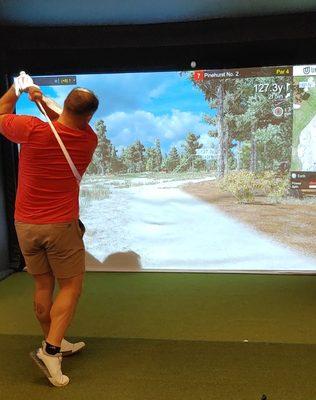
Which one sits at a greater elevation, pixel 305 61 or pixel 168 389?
pixel 305 61

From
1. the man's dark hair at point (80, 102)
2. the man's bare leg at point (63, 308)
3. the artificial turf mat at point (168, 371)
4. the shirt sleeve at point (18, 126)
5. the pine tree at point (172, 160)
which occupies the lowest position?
the artificial turf mat at point (168, 371)

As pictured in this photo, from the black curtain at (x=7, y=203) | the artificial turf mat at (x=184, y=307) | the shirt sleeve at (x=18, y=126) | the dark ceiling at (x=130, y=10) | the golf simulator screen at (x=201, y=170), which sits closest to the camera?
the shirt sleeve at (x=18, y=126)

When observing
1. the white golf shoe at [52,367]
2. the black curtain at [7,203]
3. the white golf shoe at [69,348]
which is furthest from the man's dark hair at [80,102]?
the black curtain at [7,203]

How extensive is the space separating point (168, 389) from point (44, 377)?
23.9 inches

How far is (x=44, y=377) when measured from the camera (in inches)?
82.9

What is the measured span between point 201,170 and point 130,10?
143 centimetres

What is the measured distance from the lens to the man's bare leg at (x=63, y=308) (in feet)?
6.59

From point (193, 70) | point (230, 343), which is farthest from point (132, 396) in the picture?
point (193, 70)

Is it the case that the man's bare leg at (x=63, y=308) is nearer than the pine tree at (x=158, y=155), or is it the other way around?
the man's bare leg at (x=63, y=308)

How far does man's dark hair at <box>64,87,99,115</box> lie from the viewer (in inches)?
74.6

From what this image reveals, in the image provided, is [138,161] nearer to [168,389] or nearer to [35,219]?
[35,219]

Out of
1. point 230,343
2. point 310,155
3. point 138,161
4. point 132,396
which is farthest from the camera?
point 138,161

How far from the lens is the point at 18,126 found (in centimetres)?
186

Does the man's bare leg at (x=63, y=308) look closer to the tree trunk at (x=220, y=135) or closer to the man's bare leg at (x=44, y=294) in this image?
the man's bare leg at (x=44, y=294)
